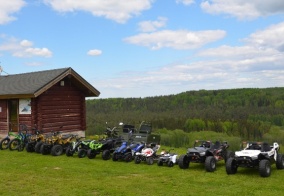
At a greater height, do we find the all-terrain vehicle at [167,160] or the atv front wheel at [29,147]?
the atv front wheel at [29,147]

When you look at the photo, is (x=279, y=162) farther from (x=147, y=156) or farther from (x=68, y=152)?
(x=68, y=152)

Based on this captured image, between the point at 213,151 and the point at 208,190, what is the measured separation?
3185 mm

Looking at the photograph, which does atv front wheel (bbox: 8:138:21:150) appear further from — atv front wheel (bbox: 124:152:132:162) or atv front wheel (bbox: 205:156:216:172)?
atv front wheel (bbox: 205:156:216:172)

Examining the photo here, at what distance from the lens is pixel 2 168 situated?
12188 mm

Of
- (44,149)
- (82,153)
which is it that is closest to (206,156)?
(82,153)

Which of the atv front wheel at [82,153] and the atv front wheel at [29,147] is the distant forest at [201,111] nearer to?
the atv front wheel at [29,147]

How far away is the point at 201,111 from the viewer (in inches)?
1631

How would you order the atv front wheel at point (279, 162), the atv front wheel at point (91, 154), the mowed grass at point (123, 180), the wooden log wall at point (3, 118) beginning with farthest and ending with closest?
the wooden log wall at point (3, 118) < the atv front wheel at point (91, 154) < the atv front wheel at point (279, 162) < the mowed grass at point (123, 180)

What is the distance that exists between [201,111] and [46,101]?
24.8 metres

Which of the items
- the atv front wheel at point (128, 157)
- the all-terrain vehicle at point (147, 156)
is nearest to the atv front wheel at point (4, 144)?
the atv front wheel at point (128, 157)

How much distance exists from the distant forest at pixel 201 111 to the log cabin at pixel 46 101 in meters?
5.84

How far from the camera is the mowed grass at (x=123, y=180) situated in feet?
28.8

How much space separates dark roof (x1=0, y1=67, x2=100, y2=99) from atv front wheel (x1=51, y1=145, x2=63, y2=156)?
422 cm

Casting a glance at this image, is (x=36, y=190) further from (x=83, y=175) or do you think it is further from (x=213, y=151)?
(x=213, y=151)
